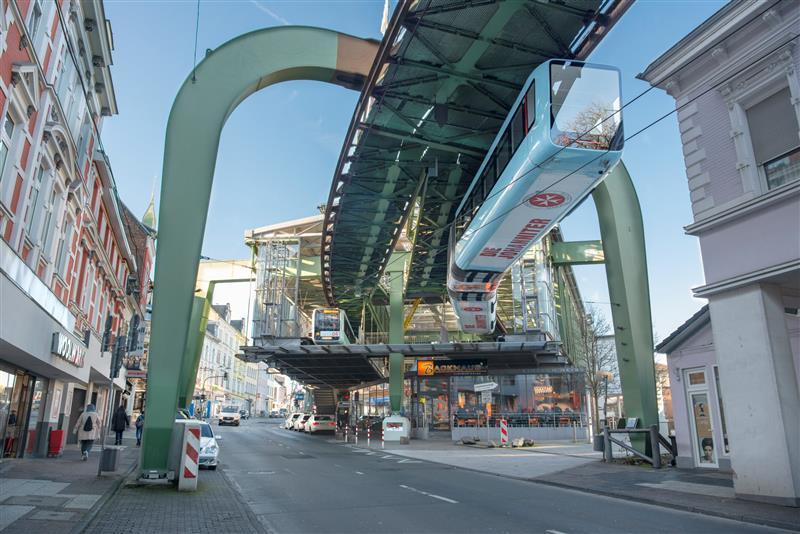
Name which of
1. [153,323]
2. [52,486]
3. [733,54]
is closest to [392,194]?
[153,323]

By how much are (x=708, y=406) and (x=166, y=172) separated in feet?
54.5

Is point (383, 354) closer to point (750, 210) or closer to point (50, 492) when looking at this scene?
point (50, 492)

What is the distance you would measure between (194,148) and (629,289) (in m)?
14.9

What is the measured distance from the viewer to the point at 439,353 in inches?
1425

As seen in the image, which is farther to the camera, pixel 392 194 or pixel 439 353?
pixel 439 353

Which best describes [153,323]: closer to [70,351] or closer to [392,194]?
[70,351]

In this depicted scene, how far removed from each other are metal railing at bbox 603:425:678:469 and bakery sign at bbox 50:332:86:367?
17.6 meters

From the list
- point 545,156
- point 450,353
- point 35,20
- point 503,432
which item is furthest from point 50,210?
point 450,353

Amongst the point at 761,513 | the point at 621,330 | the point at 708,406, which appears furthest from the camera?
the point at 621,330

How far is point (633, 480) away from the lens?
14992 mm

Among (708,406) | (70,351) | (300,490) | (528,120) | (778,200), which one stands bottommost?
(300,490)

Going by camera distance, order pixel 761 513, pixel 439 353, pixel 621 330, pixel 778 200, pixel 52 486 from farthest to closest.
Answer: pixel 439 353
pixel 621 330
pixel 52 486
pixel 778 200
pixel 761 513

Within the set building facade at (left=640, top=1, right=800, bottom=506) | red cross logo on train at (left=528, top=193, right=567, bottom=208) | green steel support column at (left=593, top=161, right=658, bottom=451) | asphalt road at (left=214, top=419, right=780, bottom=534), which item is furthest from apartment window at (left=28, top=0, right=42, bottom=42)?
green steel support column at (left=593, top=161, right=658, bottom=451)

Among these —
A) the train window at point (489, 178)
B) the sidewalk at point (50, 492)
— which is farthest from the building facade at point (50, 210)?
the train window at point (489, 178)
